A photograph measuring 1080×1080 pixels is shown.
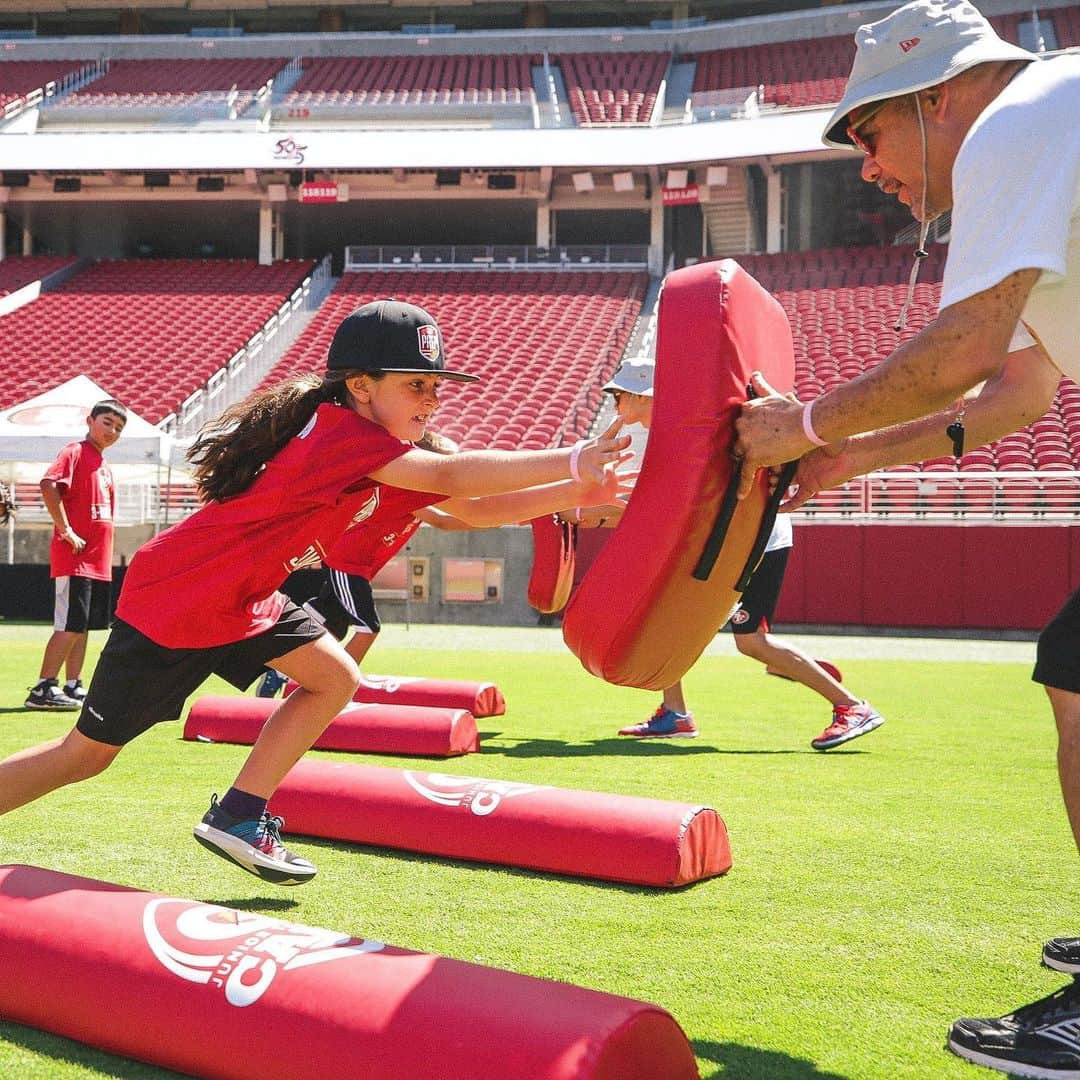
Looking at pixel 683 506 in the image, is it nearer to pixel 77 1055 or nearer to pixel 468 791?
pixel 77 1055

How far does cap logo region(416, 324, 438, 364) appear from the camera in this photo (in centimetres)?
318

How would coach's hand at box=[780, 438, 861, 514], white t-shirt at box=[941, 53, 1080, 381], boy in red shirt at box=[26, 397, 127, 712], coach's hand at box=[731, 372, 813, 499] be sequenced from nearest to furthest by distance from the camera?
white t-shirt at box=[941, 53, 1080, 381], coach's hand at box=[731, 372, 813, 499], coach's hand at box=[780, 438, 861, 514], boy in red shirt at box=[26, 397, 127, 712]

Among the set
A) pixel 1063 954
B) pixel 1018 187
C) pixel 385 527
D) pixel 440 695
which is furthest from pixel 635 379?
pixel 1018 187

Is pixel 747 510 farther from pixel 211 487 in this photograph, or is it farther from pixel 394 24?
pixel 394 24

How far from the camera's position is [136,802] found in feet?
15.3

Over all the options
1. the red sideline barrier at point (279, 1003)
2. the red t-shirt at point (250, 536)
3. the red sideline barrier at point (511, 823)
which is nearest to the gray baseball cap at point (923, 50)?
the red t-shirt at point (250, 536)

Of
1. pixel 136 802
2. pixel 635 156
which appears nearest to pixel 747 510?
pixel 136 802

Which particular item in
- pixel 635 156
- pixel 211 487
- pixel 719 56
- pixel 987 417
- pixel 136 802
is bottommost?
pixel 136 802

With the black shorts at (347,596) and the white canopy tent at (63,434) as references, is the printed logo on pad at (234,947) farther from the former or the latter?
the white canopy tent at (63,434)

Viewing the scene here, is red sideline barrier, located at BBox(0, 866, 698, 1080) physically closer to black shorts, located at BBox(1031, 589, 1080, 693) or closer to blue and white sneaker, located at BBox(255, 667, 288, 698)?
black shorts, located at BBox(1031, 589, 1080, 693)

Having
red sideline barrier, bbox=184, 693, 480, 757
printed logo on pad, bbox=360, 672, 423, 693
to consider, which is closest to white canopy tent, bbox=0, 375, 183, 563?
printed logo on pad, bbox=360, 672, 423, 693

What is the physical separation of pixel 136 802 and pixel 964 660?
955cm

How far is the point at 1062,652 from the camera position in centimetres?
254

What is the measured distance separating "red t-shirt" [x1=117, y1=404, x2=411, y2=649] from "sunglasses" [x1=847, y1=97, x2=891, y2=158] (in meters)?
1.31
